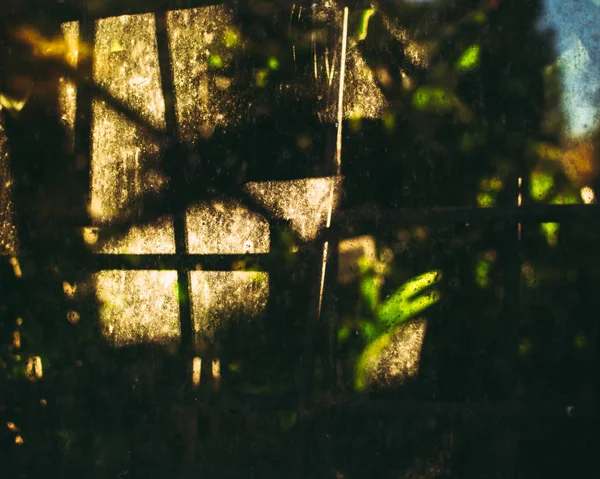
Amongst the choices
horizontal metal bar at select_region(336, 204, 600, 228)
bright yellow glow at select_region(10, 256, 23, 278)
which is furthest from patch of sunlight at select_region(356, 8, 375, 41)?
bright yellow glow at select_region(10, 256, 23, 278)

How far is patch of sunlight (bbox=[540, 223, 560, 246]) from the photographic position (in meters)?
2.45

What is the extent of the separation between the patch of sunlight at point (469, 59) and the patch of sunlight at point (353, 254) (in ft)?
3.15

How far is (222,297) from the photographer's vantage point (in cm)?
283

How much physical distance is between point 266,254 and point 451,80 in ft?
4.30

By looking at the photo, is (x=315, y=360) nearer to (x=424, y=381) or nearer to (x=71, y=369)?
(x=424, y=381)

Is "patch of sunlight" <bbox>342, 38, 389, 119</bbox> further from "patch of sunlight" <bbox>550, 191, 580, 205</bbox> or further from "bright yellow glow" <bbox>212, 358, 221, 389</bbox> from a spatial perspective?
"bright yellow glow" <bbox>212, 358, 221, 389</bbox>

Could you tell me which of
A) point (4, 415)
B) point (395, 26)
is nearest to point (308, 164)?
point (395, 26)

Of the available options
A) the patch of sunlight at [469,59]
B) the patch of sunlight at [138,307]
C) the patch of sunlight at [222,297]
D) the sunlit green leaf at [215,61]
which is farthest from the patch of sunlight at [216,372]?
the patch of sunlight at [469,59]

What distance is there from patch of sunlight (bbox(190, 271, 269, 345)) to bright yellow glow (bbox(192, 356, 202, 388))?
100mm

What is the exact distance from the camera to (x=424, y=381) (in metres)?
2.62

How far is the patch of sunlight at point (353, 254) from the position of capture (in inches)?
104

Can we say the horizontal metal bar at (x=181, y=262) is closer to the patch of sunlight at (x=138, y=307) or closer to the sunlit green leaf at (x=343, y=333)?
the patch of sunlight at (x=138, y=307)

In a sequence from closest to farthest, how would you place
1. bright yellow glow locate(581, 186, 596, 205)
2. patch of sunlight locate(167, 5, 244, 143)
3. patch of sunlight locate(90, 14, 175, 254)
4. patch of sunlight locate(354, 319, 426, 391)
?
bright yellow glow locate(581, 186, 596, 205)
patch of sunlight locate(354, 319, 426, 391)
patch of sunlight locate(167, 5, 244, 143)
patch of sunlight locate(90, 14, 175, 254)

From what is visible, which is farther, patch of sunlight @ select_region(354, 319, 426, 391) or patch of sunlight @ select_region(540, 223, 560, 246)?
patch of sunlight @ select_region(354, 319, 426, 391)
